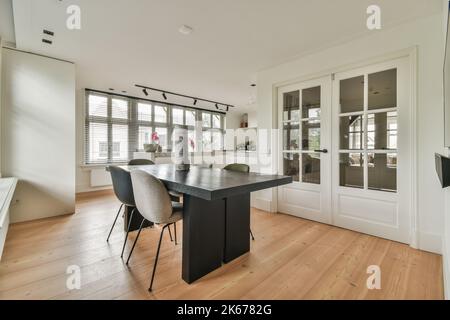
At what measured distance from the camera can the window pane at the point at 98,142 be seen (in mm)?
4895

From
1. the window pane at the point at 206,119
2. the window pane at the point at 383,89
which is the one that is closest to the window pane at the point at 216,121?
the window pane at the point at 206,119

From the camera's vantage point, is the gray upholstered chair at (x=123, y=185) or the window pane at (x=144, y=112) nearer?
the gray upholstered chair at (x=123, y=185)

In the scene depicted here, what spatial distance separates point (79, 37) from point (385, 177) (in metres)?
4.15

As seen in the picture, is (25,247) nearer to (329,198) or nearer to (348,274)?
(348,274)

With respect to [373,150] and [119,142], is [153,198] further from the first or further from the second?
[119,142]

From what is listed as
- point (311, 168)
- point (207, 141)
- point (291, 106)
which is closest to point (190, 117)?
point (207, 141)

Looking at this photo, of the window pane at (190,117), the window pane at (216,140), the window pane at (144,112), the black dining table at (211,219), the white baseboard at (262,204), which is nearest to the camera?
the black dining table at (211,219)

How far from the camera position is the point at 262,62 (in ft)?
11.1

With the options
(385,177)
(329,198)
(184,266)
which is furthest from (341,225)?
(184,266)

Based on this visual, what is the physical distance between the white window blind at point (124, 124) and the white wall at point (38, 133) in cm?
167

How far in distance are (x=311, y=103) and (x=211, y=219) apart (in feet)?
7.80

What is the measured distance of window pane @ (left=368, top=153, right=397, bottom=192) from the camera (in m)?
2.48

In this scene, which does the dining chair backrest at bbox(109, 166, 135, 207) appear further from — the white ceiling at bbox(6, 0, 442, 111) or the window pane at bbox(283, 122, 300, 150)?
the window pane at bbox(283, 122, 300, 150)

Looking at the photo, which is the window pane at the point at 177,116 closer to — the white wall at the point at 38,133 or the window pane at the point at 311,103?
the white wall at the point at 38,133
